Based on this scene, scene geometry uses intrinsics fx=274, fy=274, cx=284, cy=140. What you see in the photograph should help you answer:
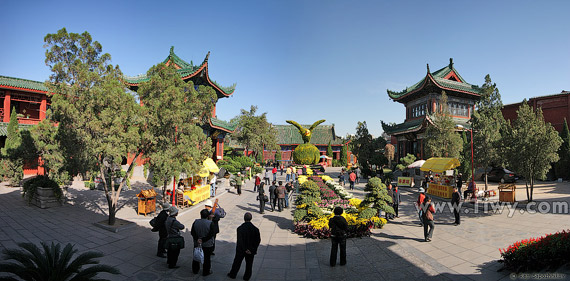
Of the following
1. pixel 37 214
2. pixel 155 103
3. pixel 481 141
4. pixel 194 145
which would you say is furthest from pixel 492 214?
pixel 37 214

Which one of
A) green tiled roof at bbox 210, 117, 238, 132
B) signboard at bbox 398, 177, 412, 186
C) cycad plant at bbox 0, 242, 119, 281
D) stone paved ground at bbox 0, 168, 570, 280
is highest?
green tiled roof at bbox 210, 117, 238, 132

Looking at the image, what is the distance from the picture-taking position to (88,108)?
8.45 metres

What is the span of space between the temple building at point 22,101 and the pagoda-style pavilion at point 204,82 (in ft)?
24.0

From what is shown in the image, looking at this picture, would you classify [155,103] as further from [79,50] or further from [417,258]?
[417,258]

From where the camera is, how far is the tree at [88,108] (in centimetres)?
838

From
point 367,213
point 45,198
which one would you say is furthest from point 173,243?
point 45,198

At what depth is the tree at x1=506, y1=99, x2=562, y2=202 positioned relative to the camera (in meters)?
12.1

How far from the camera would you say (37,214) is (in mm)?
10789

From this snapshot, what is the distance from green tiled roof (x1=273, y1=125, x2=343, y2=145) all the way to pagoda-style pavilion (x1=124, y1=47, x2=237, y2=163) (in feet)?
88.2

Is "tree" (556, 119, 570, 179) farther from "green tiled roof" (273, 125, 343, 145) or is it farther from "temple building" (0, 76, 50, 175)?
"temple building" (0, 76, 50, 175)

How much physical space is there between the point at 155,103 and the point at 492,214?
Answer: 1427cm

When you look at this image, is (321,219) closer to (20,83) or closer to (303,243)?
(303,243)

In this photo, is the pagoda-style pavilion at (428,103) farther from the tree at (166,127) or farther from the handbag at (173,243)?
A: the handbag at (173,243)

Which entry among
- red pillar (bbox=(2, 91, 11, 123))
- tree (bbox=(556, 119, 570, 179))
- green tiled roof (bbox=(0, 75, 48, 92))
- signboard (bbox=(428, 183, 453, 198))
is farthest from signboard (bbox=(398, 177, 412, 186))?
red pillar (bbox=(2, 91, 11, 123))
